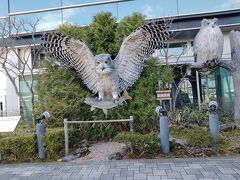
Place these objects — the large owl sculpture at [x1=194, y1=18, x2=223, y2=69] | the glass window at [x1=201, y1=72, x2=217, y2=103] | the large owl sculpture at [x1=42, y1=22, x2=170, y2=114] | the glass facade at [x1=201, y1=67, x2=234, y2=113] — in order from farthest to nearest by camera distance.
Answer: the glass window at [x1=201, y1=72, x2=217, y2=103]
the glass facade at [x1=201, y1=67, x2=234, y2=113]
the large owl sculpture at [x1=194, y1=18, x2=223, y2=69]
the large owl sculpture at [x1=42, y1=22, x2=170, y2=114]

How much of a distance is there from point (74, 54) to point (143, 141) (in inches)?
120

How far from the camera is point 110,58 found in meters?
7.38

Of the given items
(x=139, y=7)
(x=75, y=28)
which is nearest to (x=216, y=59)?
(x=75, y=28)

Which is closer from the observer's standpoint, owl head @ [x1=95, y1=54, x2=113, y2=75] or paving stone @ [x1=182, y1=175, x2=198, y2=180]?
paving stone @ [x1=182, y1=175, x2=198, y2=180]

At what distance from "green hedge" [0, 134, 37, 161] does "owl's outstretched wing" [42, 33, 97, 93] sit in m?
2.15

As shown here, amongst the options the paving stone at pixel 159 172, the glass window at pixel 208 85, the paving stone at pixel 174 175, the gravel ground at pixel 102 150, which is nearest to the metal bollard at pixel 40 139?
the gravel ground at pixel 102 150

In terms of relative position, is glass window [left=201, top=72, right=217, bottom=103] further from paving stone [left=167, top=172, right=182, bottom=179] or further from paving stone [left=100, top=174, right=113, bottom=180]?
paving stone [left=100, top=174, right=113, bottom=180]

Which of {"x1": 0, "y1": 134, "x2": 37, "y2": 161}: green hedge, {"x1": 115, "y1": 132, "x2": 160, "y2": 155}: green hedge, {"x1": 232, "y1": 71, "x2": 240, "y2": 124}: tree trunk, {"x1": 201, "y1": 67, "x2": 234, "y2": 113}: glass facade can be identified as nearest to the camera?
{"x1": 115, "y1": 132, "x2": 160, "y2": 155}: green hedge

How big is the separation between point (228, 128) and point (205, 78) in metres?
6.35

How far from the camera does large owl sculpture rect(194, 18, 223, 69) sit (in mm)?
7770

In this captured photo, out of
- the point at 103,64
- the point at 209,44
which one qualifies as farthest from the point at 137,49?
the point at 209,44

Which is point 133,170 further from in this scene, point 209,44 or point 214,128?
point 209,44

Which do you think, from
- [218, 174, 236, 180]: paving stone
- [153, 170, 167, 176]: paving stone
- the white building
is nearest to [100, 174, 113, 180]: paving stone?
[153, 170, 167, 176]: paving stone

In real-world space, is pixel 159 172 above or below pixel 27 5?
below
